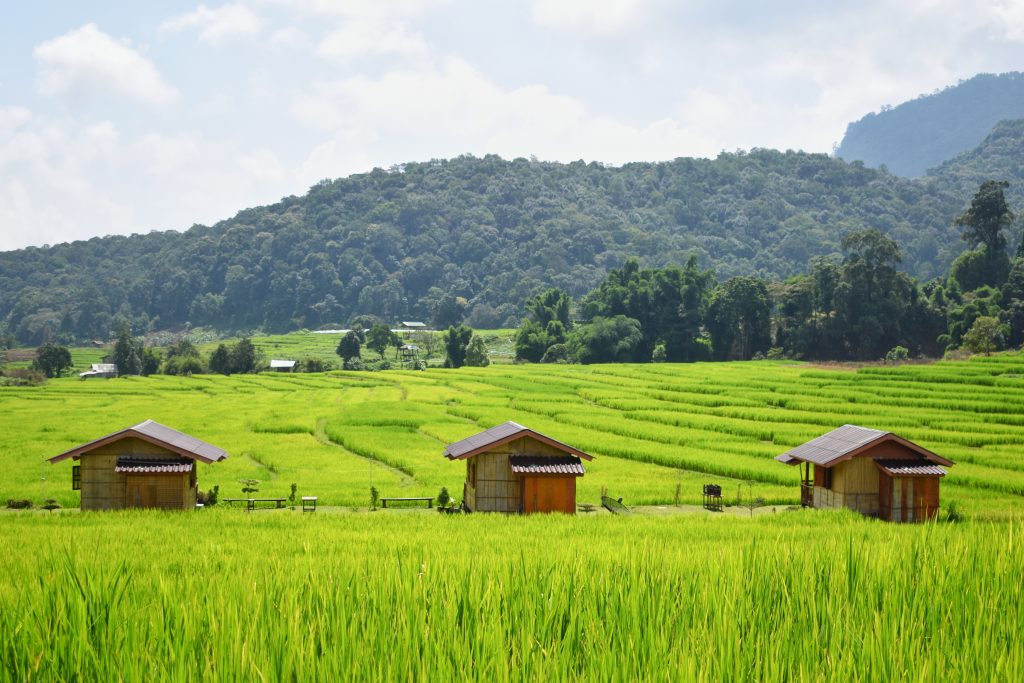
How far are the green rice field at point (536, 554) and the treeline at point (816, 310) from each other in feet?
87.5

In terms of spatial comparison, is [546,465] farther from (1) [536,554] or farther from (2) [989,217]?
(2) [989,217]

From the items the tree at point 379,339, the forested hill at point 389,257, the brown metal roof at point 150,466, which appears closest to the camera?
the brown metal roof at point 150,466

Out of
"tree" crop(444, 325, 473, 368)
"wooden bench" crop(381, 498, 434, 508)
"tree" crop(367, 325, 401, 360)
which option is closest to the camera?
"wooden bench" crop(381, 498, 434, 508)

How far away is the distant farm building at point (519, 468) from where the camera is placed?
85.7 ft

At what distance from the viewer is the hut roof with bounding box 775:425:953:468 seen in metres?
25.4

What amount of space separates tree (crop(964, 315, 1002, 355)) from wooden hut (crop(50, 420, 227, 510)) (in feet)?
211

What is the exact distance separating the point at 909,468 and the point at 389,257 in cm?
15659

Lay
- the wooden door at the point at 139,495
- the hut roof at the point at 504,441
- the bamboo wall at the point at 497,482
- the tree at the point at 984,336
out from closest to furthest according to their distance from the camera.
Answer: the wooden door at the point at 139,495
the hut roof at the point at 504,441
the bamboo wall at the point at 497,482
the tree at the point at 984,336

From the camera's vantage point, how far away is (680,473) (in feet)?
116

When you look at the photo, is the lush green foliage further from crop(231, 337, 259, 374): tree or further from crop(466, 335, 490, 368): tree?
crop(231, 337, 259, 374): tree

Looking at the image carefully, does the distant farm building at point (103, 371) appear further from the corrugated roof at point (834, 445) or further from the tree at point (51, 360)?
the corrugated roof at point (834, 445)

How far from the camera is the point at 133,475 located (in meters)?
25.6

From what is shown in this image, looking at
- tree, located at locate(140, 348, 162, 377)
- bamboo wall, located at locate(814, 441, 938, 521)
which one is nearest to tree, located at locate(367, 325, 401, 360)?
tree, located at locate(140, 348, 162, 377)

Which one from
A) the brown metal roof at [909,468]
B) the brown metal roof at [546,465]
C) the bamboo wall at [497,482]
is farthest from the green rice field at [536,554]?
the brown metal roof at [546,465]
